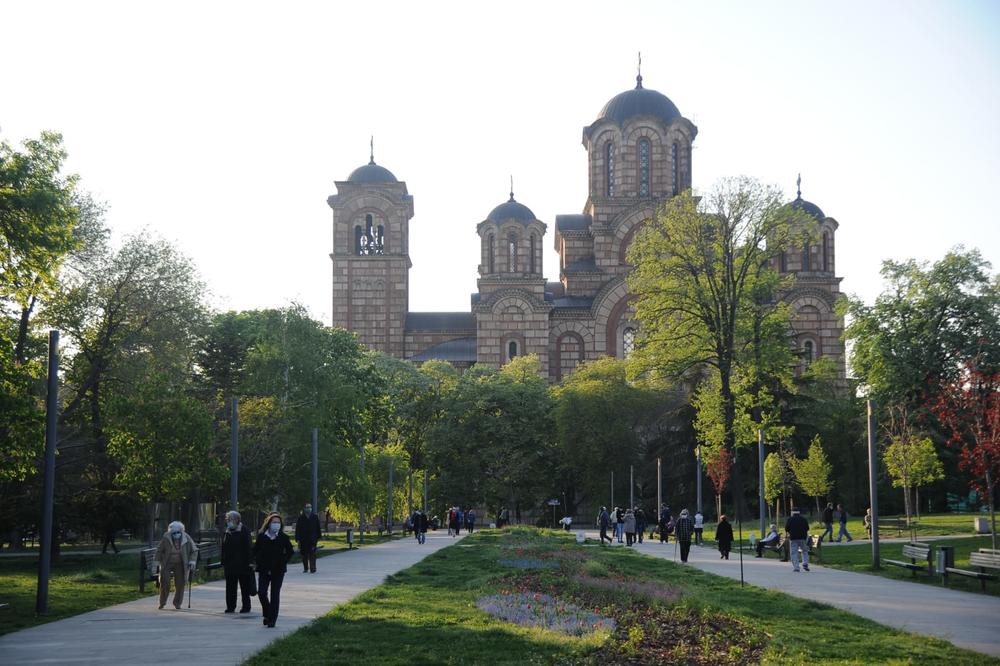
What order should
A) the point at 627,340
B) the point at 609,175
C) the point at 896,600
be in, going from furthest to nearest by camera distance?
the point at 609,175 → the point at 627,340 → the point at 896,600

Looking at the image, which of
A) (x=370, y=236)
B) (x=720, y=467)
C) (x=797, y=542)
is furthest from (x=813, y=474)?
(x=370, y=236)

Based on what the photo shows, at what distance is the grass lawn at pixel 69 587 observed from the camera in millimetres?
16047

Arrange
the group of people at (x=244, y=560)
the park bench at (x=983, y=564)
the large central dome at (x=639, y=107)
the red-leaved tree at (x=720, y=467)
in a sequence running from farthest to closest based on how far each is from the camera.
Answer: the large central dome at (x=639, y=107) → the red-leaved tree at (x=720, y=467) → the park bench at (x=983, y=564) → the group of people at (x=244, y=560)

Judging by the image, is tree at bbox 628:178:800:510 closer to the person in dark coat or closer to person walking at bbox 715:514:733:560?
person walking at bbox 715:514:733:560

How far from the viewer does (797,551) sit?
23578 millimetres

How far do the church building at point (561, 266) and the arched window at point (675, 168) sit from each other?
7 centimetres

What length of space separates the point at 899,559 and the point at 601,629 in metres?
15.0

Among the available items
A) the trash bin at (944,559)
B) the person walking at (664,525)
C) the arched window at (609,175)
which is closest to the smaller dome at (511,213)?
the arched window at (609,175)

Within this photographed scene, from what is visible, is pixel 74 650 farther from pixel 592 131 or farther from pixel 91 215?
pixel 592 131

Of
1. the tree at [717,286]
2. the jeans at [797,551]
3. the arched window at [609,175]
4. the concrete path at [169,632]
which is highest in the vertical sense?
the arched window at [609,175]

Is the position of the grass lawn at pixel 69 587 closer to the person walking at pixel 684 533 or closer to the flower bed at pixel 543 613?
the flower bed at pixel 543 613

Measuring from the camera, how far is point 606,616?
14047mm

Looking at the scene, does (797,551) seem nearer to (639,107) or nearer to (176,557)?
(176,557)

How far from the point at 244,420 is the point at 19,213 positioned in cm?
1560
